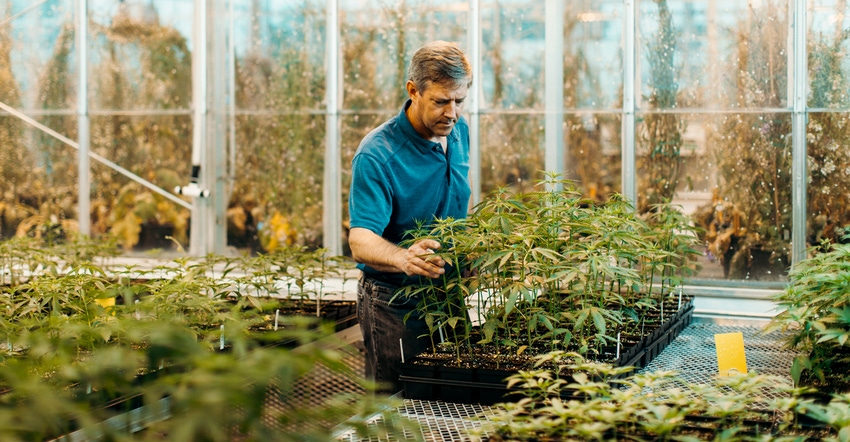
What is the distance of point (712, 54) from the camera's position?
16.3 ft

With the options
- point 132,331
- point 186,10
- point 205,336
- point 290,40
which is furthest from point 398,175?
point 186,10

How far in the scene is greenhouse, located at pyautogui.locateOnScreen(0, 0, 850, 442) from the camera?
1.64 metres

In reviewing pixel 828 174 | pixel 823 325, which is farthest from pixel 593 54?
pixel 823 325

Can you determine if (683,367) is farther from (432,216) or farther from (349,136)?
(349,136)

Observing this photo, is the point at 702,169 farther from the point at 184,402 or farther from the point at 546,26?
the point at 184,402

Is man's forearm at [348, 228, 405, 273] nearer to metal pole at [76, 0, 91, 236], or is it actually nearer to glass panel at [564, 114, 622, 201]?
glass panel at [564, 114, 622, 201]

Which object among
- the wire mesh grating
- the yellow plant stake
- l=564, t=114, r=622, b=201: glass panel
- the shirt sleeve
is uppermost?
l=564, t=114, r=622, b=201: glass panel

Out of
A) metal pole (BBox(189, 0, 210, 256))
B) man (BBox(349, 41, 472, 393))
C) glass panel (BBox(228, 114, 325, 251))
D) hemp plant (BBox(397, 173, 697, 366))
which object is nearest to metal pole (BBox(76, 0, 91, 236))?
metal pole (BBox(189, 0, 210, 256))

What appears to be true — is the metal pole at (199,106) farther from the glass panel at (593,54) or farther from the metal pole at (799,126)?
the metal pole at (799,126)

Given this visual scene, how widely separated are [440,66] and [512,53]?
287cm

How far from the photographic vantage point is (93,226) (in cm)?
641

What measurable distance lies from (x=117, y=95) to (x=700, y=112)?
13.0 feet

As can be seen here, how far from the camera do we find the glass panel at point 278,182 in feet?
19.1

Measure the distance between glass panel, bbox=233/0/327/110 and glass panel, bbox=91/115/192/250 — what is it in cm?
57
